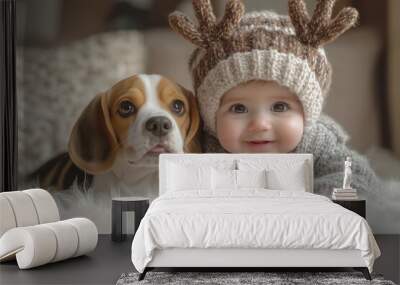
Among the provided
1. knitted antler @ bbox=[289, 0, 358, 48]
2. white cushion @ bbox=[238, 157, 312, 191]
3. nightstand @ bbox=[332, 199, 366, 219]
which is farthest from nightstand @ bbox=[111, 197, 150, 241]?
knitted antler @ bbox=[289, 0, 358, 48]

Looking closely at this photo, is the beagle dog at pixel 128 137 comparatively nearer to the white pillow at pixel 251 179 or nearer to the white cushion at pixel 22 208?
the white pillow at pixel 251 179

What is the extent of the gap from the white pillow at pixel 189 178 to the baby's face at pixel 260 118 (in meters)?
0.59

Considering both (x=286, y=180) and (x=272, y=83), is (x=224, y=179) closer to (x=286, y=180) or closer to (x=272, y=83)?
(x=286, y=180)

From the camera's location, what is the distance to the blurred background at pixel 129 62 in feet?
21.9

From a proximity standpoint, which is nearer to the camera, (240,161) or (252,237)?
(252,237)

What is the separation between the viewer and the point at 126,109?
673 centimetres

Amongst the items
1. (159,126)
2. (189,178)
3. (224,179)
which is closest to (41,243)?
(189,178)

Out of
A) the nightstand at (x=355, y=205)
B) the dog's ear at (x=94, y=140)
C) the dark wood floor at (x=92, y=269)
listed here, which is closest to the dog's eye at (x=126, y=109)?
the dog's ear at (x=94, y=140)

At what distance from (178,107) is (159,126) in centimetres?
28

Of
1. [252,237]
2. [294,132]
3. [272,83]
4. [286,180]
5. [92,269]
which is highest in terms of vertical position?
[272,83]

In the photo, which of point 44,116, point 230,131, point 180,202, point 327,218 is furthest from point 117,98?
point 327,218

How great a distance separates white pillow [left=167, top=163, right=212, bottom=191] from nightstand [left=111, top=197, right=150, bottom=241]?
307 millimetres

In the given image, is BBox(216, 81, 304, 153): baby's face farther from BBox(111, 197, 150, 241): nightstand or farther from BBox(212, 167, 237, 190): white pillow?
BBox(111, 197, 150, 241): nightstand

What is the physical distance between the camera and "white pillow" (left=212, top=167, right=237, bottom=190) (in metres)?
6.02
